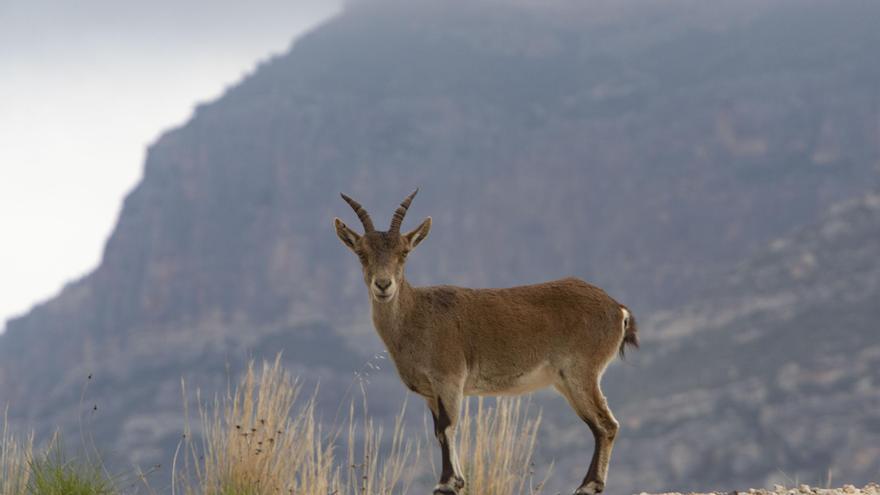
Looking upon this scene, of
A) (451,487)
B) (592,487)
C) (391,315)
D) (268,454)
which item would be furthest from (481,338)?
(268,454)

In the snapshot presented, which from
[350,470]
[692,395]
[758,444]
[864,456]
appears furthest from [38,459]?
[692,395]

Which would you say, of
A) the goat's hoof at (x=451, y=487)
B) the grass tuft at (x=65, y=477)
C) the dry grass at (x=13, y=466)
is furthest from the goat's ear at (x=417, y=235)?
the dry grass at (x=13, y=466)

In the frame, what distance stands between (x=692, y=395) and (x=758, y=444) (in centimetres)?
1688

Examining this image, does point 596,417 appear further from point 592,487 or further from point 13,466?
point 13,466

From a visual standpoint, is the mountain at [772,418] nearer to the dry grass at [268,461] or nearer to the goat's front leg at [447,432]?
the dry grass at [268,461]

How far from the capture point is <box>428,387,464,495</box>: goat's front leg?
10.2m

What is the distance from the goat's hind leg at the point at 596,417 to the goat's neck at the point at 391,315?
1.42 m

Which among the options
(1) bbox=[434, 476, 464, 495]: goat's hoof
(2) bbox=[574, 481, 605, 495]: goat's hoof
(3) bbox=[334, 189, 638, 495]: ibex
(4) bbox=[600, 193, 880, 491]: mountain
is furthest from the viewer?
(4) bbox=[600, 193, 880, 491]: mountain

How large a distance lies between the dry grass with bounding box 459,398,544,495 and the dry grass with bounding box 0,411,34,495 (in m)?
→ 3.65

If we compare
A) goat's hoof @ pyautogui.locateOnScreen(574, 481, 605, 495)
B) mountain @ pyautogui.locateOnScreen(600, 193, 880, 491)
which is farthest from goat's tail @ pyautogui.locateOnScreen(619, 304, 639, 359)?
mountain @ pyautogui.locateOnScreen(600, 193, 880, 491)

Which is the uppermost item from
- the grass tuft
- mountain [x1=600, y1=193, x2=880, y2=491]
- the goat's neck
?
mountain [x1=600, y1=193, x2=880, y2=491]

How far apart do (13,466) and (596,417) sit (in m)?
4.84

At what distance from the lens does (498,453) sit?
37.4 feet

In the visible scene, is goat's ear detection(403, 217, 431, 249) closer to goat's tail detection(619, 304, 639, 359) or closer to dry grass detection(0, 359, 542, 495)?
dry grass detection(0, 359, 542, 495)
